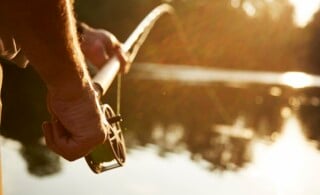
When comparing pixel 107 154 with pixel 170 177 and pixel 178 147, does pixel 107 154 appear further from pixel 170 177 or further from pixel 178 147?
pixel 178 147

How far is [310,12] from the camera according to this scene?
319 feet

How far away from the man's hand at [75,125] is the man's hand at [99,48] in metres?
1.54

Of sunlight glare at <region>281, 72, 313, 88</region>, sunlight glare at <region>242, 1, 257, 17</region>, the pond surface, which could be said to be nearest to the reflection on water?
the pond surface

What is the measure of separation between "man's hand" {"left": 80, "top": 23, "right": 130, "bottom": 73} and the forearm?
5.17 feet

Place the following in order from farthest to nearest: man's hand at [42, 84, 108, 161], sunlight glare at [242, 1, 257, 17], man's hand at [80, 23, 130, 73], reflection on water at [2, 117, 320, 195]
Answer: sunlight glare at [242, 1, 257, 17], reflection on water at [2, 117, 320, 195], man's hand at [80, 23, 130, 73], man's hand at [42, 84, 108, 161]

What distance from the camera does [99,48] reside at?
396 centimetres

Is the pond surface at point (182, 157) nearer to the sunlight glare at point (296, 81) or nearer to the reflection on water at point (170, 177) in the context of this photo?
the reflection on water at point (170, 177)

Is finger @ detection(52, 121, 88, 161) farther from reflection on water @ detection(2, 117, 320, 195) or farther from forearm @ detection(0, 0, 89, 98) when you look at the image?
reflection on water @ detection(2, 117, 320, 195)

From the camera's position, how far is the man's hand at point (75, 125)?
229cm

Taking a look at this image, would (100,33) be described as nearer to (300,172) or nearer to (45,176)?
(45,176)

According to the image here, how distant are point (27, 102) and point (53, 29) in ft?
42.4

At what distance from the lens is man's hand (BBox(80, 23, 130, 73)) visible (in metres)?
3.93

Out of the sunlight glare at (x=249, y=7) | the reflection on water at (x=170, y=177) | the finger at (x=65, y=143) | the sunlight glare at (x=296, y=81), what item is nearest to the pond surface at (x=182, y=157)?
the reflection on water at (x=170, y=177)

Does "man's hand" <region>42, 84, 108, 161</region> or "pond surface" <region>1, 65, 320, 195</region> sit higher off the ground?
"man's hand" <region>42, 84, 108, 161</region>
